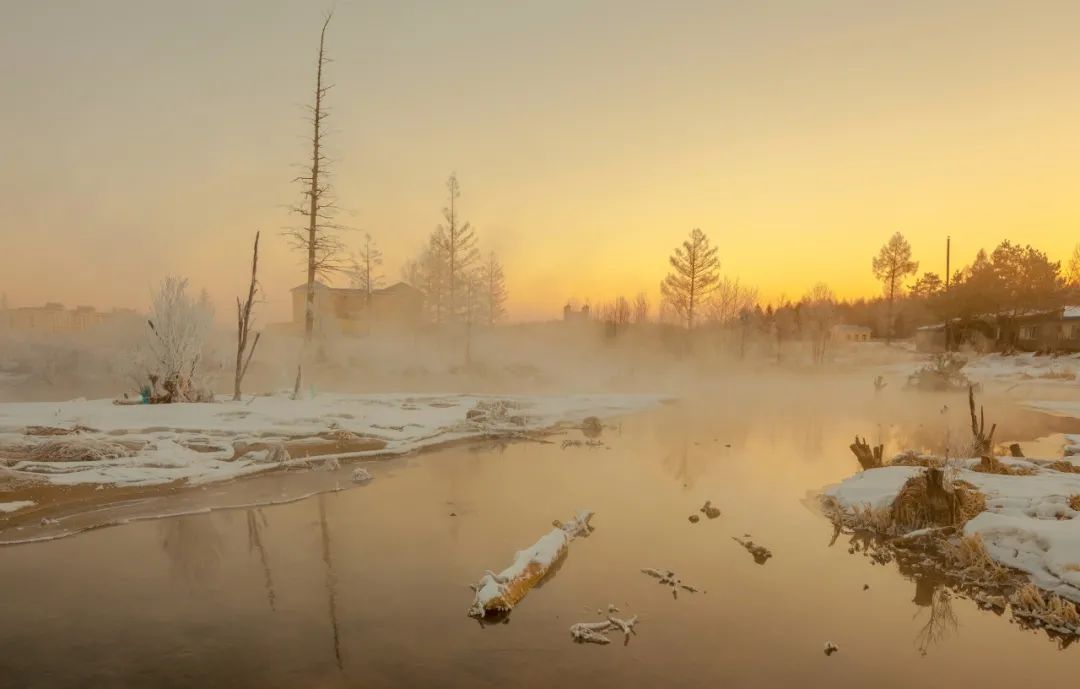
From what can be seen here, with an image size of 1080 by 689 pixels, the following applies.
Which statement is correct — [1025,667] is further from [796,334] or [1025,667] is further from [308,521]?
[796,334]

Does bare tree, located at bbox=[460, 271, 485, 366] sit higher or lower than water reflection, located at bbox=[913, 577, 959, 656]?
higher

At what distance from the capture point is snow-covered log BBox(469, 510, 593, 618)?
7.94 metres

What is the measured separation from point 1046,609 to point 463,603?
7652 mm

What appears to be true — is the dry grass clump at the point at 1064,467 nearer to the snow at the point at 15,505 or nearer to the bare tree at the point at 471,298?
the snow at the point at 15,505

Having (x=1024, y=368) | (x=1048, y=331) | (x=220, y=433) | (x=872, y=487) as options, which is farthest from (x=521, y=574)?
(x=1048, y=331)

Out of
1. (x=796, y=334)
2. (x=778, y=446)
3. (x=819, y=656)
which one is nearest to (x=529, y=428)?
(x=778, y=446)

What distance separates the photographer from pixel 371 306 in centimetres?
5784

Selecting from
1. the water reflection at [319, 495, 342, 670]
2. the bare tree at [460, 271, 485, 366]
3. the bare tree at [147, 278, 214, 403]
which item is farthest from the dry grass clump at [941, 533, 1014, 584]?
the bare tree at [460, 271, 485, 366]

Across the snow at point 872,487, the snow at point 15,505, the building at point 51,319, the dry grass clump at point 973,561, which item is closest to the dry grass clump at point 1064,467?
the snow at point 872,487

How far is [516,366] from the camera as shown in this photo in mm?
44062

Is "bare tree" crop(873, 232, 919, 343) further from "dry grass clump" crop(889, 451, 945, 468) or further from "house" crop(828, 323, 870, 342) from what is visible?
"dry grass clump" crop(889, 451, 945, 468)

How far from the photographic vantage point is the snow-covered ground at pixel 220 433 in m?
13.7

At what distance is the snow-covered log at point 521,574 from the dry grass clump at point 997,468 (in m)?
9.39

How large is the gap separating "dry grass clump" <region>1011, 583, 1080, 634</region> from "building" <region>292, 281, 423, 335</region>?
163 feet
